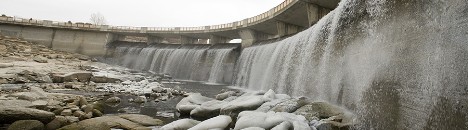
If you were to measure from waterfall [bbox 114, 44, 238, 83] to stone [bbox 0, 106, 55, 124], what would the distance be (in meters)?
18.1

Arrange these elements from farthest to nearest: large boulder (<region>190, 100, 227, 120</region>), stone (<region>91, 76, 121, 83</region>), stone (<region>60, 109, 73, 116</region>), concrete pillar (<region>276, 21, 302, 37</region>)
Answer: concrete pillar (<region>276, 21, 302, 37</region>), stone (<region>91, 76, 121, 83</region>), large boulder (<region>190, 100, 227, 120</region>), stone (<region>60, 109, 73, 116</region>)

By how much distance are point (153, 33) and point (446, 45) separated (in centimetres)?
3700

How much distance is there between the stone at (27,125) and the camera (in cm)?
558

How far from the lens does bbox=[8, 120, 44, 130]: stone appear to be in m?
5.58

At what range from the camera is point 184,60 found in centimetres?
2852

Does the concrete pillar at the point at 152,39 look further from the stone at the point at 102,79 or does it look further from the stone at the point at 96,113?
the stone at the point at 96,113

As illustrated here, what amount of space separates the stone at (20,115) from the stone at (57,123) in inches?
7.3

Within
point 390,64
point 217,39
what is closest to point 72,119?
point 390,64

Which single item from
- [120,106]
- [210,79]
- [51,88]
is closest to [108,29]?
[210,79]

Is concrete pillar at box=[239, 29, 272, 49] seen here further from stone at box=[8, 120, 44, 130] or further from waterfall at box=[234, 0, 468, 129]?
stone at box=[8, 120, 44, 130]

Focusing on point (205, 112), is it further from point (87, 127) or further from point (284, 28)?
point (284, 28)

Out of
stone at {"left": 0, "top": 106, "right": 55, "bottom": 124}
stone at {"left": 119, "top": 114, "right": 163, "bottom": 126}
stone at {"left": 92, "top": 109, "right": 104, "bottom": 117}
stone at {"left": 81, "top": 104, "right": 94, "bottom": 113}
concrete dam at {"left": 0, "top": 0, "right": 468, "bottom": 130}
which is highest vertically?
concrete dam at {"left": 0, "top": 0, "right": 468, "bottom": 130}

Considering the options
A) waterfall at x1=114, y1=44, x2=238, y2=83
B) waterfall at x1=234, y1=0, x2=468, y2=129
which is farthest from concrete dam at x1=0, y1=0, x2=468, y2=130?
waterfall at x1=114, y1=44, x2=238, y2=83

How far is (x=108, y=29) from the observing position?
3659 cm
